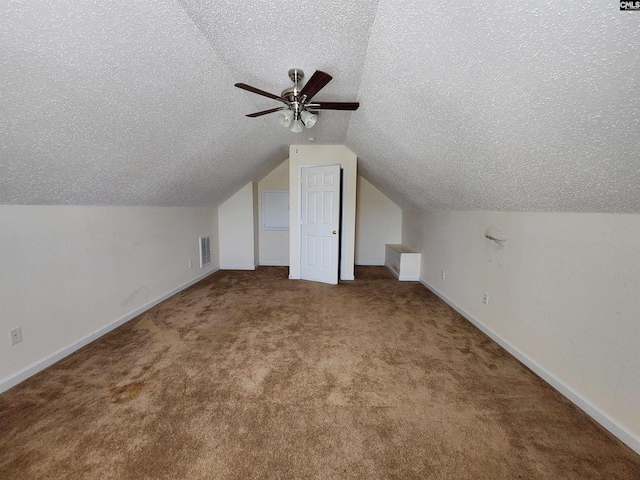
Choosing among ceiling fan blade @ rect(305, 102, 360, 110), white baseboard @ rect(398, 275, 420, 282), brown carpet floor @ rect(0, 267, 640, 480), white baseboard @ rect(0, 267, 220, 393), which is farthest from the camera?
white baseboard @ rect(398, 275, 420, 282)

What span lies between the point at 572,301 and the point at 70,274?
3775 mm

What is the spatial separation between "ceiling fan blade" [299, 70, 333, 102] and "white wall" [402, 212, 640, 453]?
6.11ft

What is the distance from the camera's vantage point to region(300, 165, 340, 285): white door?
4.02 m

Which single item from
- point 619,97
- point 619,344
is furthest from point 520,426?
point 619,97

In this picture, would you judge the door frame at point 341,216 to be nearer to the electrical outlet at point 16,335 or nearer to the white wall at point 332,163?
the white wall at point 332,163

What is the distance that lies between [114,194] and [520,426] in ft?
11.5

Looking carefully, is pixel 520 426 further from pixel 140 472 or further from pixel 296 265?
pixel 296 265

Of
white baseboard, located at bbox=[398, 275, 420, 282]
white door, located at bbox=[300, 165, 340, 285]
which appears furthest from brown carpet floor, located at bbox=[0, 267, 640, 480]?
white baseboard, located at bbox=[398, 275, 420, 282]

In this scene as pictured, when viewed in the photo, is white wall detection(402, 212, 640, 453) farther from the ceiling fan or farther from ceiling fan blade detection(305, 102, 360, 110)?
the ceiling fan

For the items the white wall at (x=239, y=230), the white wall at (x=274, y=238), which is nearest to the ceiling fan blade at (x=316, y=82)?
the white wall at (x=239, y=230)

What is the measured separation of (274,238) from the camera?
18.1 feet

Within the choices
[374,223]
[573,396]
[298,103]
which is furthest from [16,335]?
[374,223]

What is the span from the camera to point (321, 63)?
1896mm

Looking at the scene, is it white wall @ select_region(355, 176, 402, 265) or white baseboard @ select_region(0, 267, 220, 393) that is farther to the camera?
white wall @ select_region(355, 176, 402, 265)
